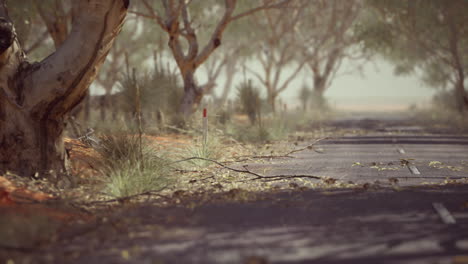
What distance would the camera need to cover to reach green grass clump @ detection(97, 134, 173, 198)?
831 cm

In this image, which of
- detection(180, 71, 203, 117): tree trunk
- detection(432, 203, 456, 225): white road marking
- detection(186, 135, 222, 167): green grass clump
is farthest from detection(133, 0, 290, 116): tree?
detection(432, 203, 456, 225): white road marking

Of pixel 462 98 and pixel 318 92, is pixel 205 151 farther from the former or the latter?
pixel 318 92

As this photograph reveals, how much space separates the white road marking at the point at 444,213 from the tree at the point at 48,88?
18.8ft

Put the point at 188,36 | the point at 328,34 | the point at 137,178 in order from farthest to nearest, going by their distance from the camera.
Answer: the point at 328,34
the point at 188,36
the point at 137,178

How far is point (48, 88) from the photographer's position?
29.6ft

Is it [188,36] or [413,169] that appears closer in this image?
[413,169]

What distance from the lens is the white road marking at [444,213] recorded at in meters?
6.45

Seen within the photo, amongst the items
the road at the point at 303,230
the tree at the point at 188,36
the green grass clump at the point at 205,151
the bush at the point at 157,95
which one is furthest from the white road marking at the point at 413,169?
the tree at the point at 188,36

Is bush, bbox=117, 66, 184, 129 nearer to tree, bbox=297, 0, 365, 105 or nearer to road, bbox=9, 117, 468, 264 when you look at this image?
road, bbox=9, 117, 468, 264

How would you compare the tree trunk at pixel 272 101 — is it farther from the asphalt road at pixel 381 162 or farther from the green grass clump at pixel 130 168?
the green grass clump at pixel 130 168

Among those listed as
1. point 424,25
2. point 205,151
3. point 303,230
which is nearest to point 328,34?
point 424,25

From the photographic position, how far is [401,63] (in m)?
49.6

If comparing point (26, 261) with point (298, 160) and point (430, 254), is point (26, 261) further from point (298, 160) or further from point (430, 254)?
point (298, 160)

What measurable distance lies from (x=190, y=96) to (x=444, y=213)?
613 inches
